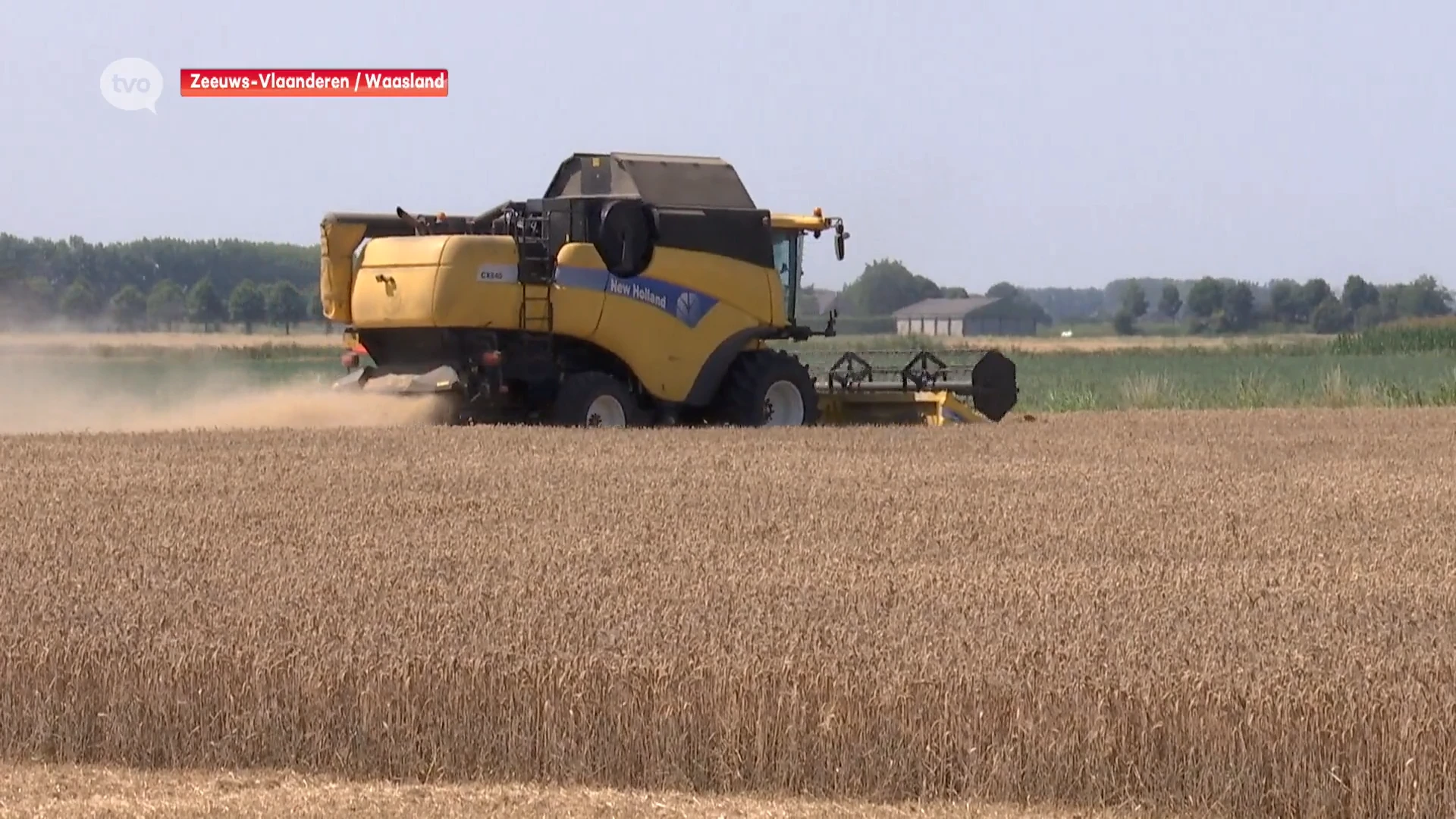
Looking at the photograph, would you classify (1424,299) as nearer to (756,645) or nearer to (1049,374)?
(1049,374)

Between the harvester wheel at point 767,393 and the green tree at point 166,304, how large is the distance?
24.9 meters

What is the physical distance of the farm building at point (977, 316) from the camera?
9644 cm

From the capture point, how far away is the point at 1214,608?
8125 millimetres

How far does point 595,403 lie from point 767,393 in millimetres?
1946

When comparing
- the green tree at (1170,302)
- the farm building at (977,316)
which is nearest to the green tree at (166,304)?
the farm building at (977,316)

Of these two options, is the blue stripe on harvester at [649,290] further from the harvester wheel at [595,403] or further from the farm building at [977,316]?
the farm building at [977,316]

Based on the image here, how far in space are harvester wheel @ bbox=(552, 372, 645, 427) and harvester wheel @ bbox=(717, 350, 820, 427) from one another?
104cm

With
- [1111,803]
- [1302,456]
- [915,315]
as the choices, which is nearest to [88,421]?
[1302,456]

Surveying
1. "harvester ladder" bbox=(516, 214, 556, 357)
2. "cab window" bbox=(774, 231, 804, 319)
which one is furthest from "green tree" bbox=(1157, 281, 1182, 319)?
"harvester ladder" bbox=(516, 214, 556, 357)

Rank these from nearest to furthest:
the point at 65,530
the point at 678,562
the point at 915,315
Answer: the point at 678,562, the point at 65,530, the point at 915,315

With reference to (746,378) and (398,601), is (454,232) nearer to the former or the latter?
(746,378)

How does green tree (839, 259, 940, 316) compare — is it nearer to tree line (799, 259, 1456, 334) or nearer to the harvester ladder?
tree line (799, 259, 1456, 334)

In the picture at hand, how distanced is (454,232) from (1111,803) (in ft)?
43.6

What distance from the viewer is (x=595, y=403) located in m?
18.3
